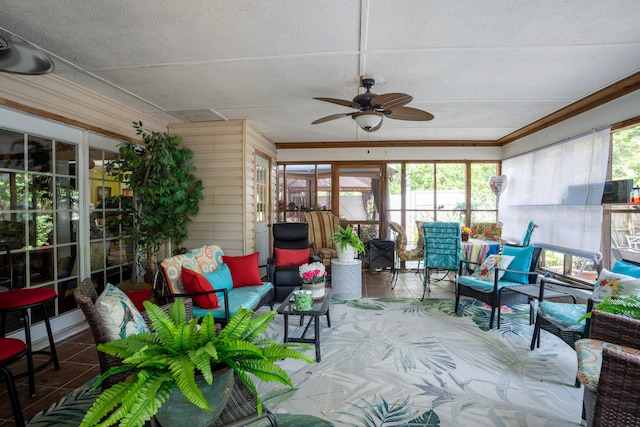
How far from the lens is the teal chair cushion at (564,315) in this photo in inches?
88.2

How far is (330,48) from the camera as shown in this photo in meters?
2.49

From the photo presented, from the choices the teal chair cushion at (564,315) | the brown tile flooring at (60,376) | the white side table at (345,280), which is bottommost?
the brown tile flooring at (60,376)

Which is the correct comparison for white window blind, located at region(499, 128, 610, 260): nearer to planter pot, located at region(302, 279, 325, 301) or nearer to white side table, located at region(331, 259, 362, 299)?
white side table, located at region(331, 259, 362, 299)

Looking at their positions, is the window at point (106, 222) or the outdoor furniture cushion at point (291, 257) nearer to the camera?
the window at point (106, 222)

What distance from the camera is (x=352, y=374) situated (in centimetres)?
233

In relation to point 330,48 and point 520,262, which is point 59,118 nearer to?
point 330,48

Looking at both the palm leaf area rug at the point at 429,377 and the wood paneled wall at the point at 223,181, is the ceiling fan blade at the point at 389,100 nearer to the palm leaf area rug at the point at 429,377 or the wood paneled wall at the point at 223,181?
the palm leaf area rug at the point at 429,377

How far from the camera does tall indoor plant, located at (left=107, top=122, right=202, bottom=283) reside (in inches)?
141

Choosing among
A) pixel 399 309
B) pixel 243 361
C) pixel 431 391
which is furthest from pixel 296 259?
pixel 243 361

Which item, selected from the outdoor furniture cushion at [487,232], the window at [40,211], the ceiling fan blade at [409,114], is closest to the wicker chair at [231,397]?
the window at [40,211]

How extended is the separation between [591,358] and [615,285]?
0.92 meters

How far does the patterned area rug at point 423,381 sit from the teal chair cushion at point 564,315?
0.38 m

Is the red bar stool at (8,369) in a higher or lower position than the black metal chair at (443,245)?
lower

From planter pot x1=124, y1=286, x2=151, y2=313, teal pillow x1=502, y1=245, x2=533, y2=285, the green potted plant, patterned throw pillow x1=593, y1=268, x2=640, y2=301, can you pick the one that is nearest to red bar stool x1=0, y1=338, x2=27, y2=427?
planter pot x1=124, y1=286, x2=151, y2=313
